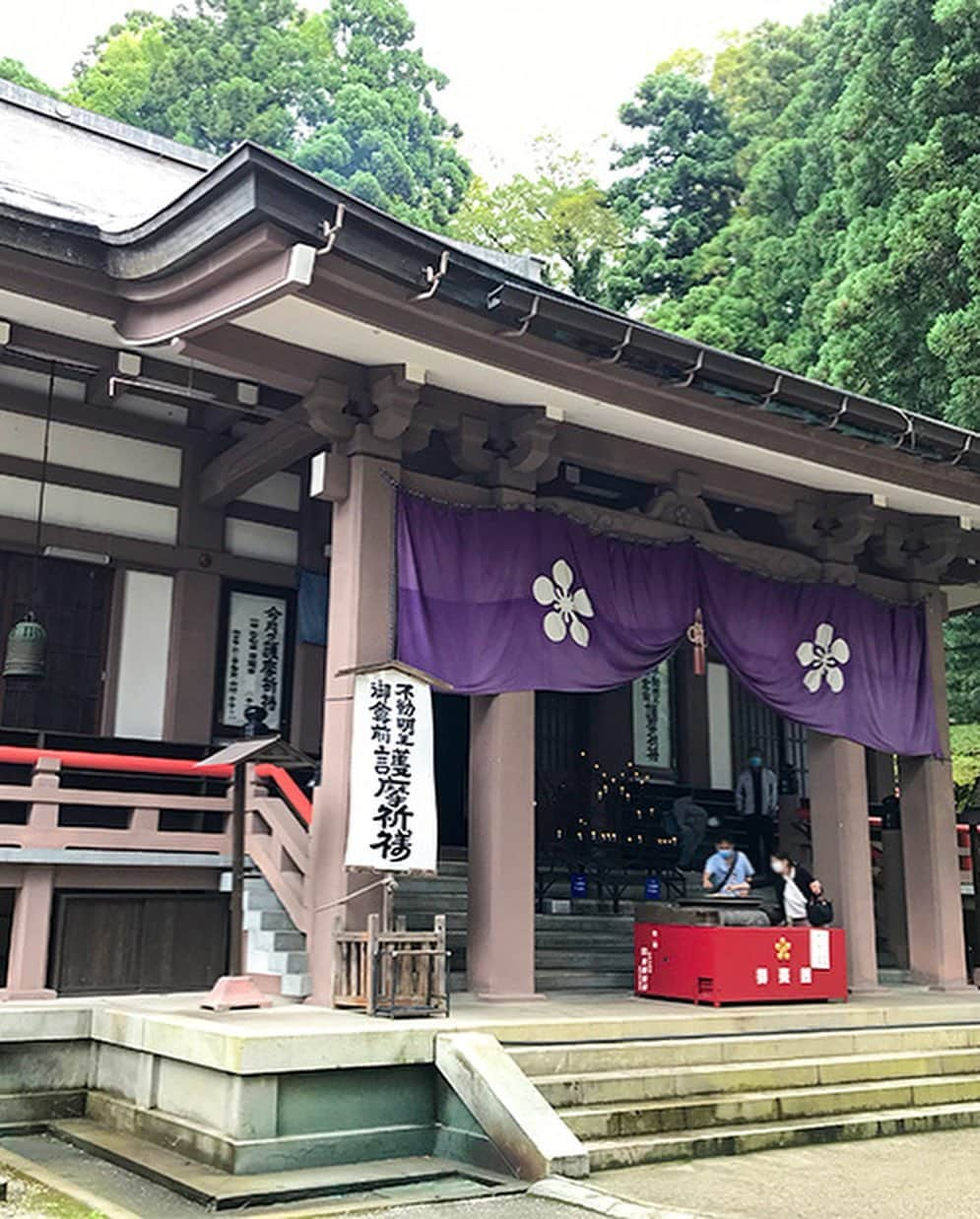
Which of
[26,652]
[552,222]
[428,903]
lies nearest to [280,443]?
[26,652]

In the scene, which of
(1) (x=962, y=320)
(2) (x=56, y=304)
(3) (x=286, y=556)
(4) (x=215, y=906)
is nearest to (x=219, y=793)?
(4) (x=215, y=906)

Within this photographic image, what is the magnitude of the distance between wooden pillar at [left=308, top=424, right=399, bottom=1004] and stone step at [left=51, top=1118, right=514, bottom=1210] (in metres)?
1.75

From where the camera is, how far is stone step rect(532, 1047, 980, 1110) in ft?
24.4

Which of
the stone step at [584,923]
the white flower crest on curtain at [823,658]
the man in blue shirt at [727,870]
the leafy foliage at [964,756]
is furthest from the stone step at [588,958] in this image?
the leafy foliage at [964,756]

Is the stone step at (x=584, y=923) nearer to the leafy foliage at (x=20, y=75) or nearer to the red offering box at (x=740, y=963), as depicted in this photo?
the red offering box at (x=740, y=963)

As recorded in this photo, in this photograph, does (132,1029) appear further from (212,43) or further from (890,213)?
(212,43)

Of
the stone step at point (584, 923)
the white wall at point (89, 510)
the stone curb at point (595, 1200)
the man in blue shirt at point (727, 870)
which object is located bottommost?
the stone curb at point (595, 1200)

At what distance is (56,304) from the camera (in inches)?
346

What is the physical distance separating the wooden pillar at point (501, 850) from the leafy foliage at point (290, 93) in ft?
103

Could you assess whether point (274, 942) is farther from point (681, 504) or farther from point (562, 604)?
point (681, 504)

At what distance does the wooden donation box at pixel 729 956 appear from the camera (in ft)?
32.3

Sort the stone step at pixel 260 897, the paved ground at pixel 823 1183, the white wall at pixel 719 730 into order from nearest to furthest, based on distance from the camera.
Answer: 1. the paved ground at pixel 823 1183
2. the stone step at pixel 260 897
3. the white wall at pixel 719 730

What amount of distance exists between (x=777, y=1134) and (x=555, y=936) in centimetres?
417

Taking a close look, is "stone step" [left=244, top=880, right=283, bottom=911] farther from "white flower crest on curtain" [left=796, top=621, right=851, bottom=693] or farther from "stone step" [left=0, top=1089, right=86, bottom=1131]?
"white flower crest on curtain" [left=796, top=621, right=851, bottom=693]
